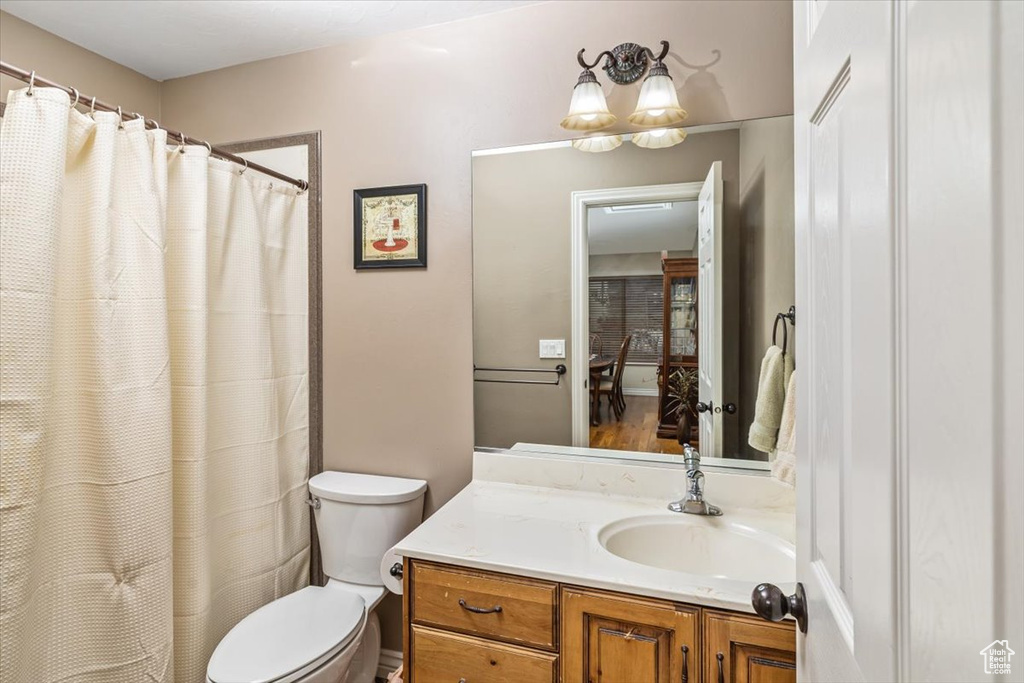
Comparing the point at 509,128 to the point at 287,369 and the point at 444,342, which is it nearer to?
the point at 444,342

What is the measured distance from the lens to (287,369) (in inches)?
81.0

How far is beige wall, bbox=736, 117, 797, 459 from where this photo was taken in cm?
152

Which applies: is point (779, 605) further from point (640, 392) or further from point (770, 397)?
point (640, 392)

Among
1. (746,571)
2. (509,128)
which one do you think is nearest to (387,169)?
(509,128)

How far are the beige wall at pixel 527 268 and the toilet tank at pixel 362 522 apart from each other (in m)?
0.36

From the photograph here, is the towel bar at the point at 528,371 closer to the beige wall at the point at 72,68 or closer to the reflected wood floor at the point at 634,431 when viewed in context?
the reflected wood floor at the point at 634,431

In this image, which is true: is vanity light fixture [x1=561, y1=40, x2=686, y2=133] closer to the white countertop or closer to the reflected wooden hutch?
the reflected wooden hutch

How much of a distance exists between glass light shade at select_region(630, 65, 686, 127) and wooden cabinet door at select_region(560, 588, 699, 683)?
4.55ft

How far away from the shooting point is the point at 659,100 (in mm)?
1588

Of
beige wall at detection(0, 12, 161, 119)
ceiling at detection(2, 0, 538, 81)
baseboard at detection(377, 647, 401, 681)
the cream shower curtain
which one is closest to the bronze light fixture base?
ceiling at detection(2, 0, 538, 81)

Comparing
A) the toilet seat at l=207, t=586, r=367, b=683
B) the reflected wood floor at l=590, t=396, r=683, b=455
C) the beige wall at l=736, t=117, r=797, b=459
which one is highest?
the beige wall at l=736, t=117, r=797, b=459

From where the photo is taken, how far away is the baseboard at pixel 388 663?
6.62 feet

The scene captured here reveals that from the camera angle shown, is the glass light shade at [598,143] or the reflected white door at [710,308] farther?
the glass light shade at [598,143]

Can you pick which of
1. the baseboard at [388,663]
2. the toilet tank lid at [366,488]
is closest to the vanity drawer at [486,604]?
the toilet tank lid at [366,488]
